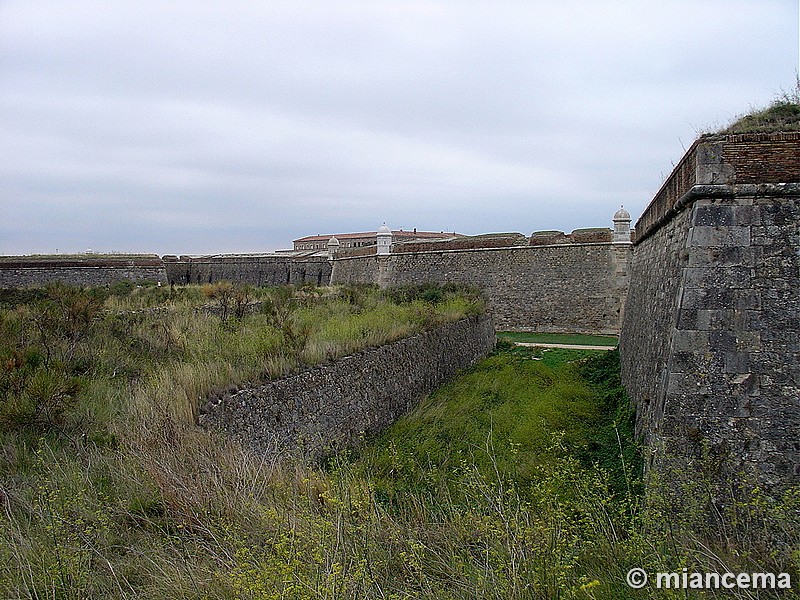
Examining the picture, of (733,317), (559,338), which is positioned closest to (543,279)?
(559,338)

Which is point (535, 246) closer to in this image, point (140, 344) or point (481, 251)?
point (481, 251)

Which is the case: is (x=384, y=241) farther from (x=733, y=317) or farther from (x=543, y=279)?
(x=733, y=317)

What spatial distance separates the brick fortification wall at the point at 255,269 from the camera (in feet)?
106

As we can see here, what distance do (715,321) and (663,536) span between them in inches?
135

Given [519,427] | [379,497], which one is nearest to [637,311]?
[519,427]

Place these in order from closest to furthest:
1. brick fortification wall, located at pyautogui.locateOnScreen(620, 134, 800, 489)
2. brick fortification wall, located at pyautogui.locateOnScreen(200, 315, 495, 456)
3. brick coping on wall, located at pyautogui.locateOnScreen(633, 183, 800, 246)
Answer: brick fortification wall, located at pyautogui.locateOnScreen(620, 134, 800, 489) < brick coping on wall, located at pyautogui.locateOnScreen(633, 183, 800, 246) < brick fortification wall, located at pyautogui.locateOnScreen(200, 315, 495, 456)

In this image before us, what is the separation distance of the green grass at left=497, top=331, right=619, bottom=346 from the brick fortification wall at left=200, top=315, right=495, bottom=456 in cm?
889

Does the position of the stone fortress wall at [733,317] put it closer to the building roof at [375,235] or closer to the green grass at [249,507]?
the green grass at [249,507]

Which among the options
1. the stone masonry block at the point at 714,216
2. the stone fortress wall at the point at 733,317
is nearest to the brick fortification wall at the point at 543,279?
the stone fortress wall at the point at 733,317

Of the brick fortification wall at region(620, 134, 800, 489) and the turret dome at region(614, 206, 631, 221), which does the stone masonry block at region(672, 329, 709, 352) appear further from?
the turret dome at region(614, 206, 631, 221)

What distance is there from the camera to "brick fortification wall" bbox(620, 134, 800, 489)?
5.43 meters

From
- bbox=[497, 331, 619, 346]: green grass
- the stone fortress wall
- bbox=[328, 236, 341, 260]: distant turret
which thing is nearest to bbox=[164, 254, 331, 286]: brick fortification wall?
bbox=[328, 236, 341, 260]: distant turret

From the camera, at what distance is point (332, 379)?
25.6 ft

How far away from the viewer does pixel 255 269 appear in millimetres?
32781
